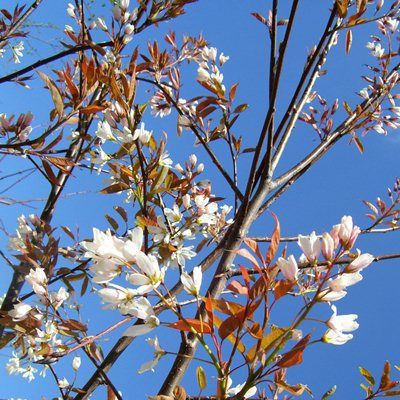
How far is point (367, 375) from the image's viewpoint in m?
1.10

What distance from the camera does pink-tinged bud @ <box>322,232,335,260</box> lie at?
0.71m

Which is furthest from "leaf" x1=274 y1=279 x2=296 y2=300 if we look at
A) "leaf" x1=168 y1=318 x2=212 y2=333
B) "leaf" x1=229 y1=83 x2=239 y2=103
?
"leaf" x1=229 y1=83 x2=239 y2=103

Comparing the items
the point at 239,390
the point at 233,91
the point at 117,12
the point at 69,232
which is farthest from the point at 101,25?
the point at 239,390

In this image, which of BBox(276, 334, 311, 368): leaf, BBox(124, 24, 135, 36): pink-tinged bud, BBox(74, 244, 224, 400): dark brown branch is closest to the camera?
BBox(276, 334, 311, 368): leaf

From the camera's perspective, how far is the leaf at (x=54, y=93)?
1.08 meters

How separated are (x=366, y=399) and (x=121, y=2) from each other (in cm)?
152

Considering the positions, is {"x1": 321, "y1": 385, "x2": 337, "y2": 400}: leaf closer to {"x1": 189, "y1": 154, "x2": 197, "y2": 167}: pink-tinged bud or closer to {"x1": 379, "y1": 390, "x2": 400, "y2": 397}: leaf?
{"x1": 379, "y1": 390, "x2": 400, "y2": 397}: leaf

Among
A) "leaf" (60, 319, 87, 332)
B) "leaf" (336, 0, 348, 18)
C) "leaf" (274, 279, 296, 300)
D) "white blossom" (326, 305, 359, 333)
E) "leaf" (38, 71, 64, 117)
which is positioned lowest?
"white blossom" (326, 305, 359, 333)

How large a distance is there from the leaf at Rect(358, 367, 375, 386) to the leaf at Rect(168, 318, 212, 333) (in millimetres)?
601

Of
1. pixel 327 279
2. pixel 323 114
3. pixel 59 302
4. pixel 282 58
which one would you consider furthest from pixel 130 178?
pixel 323 114

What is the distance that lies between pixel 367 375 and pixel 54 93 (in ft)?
3.36

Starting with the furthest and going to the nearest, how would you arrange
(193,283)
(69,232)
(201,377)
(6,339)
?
(69,232)
(6,339)
(201,377)
(193,283)

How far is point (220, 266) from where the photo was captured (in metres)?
0.98

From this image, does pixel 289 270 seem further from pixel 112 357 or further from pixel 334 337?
pixel 112 357
